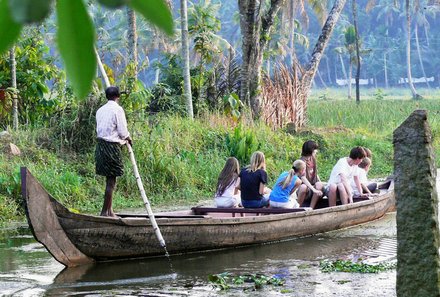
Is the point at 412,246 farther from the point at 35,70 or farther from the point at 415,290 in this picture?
the point at 35,70

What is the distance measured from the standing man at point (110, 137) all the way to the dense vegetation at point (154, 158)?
273cm

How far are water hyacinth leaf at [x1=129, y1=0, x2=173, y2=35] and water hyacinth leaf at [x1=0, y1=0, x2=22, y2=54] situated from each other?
0.51 ft

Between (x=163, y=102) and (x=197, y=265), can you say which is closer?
(x=197, y=265)

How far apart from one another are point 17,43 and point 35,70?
49.0ft

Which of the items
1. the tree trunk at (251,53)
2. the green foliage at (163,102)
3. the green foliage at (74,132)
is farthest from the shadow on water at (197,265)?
the tree trunk at (251,53)

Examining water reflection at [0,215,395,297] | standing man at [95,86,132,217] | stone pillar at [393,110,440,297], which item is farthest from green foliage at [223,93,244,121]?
stone pillar at [393,110,440,297]

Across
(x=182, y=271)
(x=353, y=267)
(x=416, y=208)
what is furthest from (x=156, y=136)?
(x=416, y=208)

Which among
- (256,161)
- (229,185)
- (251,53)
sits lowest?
(229,185)

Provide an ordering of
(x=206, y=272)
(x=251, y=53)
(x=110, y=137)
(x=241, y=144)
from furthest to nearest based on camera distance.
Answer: (x=251, y=53) < (x=241, y=144) < (x=110, y=137) < (x=206, y=272)

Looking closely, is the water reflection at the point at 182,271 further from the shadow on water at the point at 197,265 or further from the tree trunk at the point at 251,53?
the tree trunk at the point at 251,53

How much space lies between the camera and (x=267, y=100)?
64.5ft

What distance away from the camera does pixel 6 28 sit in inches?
44.7

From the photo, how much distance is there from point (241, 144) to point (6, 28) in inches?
588

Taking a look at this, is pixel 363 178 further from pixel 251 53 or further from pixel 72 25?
pixel 72 25
